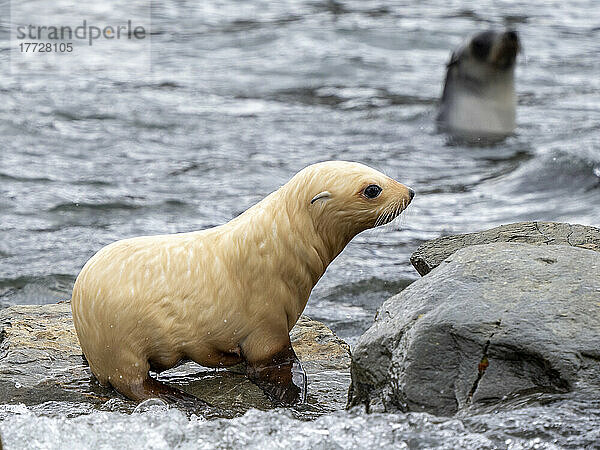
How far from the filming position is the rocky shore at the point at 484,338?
311cm

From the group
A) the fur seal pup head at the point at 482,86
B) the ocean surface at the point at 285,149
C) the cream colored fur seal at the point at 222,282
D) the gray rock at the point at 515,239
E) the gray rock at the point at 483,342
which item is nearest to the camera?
the gray rock at the point at 483,342

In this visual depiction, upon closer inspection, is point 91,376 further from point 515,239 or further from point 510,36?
point 510,36

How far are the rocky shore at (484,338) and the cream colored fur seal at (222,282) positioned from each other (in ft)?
1.41

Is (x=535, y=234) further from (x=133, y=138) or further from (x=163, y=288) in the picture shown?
(x=133, y=138)

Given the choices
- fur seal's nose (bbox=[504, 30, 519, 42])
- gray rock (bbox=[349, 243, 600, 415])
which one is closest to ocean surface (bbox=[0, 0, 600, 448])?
gray rock (bbox=[349, 243, 600, 415])

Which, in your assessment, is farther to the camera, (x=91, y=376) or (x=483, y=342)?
(x=91, y=376)

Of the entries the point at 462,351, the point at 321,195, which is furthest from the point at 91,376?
the point at 462,351

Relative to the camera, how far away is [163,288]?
12.3 feet

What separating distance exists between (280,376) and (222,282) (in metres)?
0.44

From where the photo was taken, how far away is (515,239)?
4.48 meters

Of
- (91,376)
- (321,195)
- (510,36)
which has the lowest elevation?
(91,376)

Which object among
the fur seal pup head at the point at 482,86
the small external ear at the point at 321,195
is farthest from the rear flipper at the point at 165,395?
the fur seal pup head at the point at 482,86

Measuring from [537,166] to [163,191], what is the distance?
336 centimetres

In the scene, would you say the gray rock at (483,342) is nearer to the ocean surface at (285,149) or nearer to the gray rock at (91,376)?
the ocean surface at (285,149)
